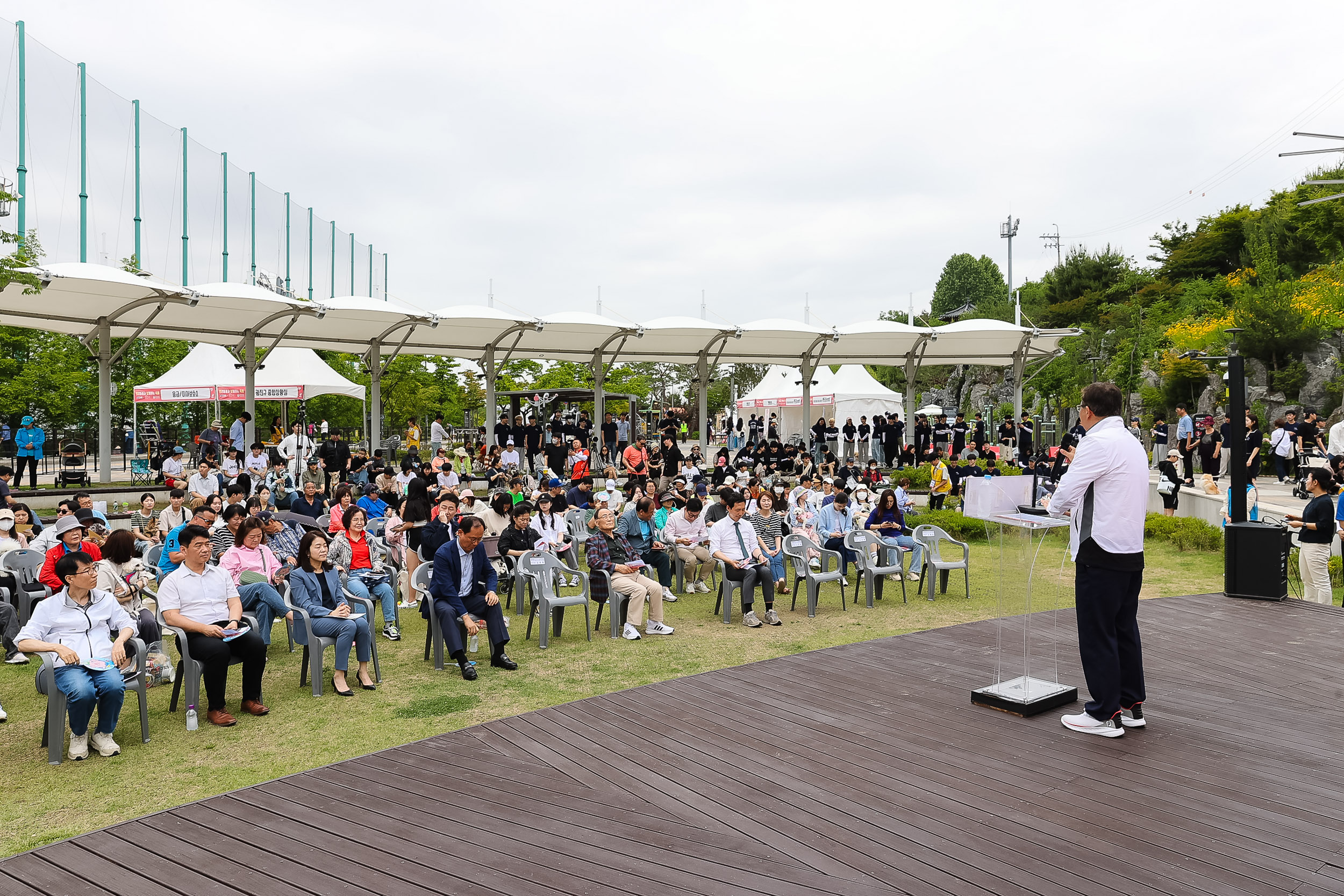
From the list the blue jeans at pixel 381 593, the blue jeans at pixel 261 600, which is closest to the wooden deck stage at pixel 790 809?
the blue jeans at pixel 261 600

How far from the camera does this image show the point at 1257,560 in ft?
24.2

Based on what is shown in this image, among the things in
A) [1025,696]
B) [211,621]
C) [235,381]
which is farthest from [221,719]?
[235,381]

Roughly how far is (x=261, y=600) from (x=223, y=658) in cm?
79

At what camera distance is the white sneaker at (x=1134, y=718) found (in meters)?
4.17

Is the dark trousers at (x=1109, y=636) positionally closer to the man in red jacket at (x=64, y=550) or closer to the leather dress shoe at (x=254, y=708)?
the leather dress shoe at (x=254, y=708)

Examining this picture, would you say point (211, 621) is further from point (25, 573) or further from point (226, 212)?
point (226, 212)

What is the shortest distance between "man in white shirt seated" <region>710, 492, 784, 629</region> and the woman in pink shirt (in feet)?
12.6

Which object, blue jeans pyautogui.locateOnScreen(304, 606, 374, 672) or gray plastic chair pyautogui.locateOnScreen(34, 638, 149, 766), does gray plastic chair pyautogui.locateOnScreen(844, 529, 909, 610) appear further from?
gray plastic chair pyautogui.locateOnScreen(34, 638, 149, 766)

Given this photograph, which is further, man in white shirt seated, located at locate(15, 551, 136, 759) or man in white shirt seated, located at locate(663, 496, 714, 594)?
man in white shirt seated, located at locate(663, 496, 714, 594)

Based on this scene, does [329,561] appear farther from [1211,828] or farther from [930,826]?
[1211,828]

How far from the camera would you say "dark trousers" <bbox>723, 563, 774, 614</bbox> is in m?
8.11

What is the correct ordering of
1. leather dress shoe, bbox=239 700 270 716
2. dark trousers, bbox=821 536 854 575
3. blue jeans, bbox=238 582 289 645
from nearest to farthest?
leather dress shoe, bbox=239 700 270 716 < blue jeans, bbox=238 582 289 645 < dark trousers, bbox=821 536 854 575

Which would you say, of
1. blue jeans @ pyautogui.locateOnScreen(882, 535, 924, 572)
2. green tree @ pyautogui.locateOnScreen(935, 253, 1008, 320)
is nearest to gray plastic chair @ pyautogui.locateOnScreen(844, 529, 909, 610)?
Answer: blue jeans @ pyautogui.locateOnScreen(882, 535, 924, 572)

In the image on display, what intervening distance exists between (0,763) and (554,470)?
13125 millimetres
